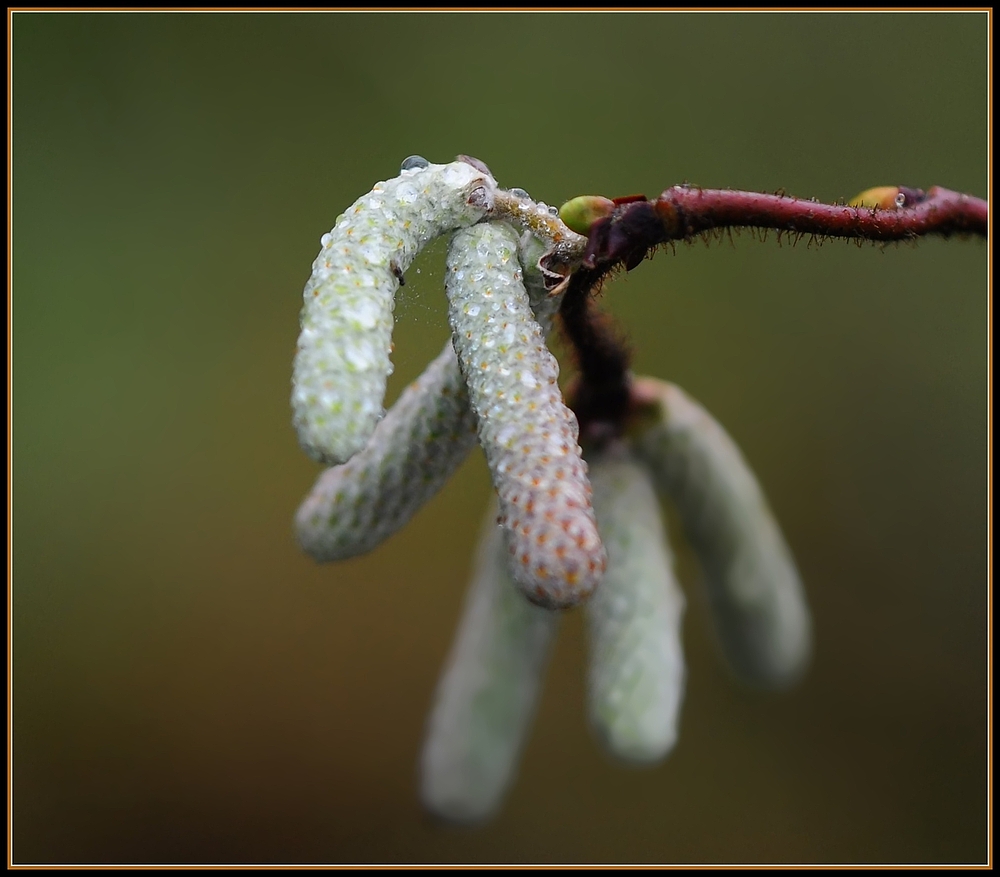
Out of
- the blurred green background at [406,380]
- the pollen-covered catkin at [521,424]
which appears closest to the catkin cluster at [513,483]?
the pollen-covered catkin at [521,424]

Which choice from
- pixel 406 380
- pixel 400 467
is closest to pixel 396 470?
pixel 400 467

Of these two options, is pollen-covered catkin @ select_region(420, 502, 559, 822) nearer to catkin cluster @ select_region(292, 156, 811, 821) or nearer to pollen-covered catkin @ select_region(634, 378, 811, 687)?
catkin cluster @ select_region(292, 156, 811, 821)

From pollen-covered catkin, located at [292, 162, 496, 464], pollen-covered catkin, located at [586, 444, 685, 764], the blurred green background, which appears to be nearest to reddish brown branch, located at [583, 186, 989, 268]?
pollen-covered catkin, located at [292, 162, 496, 464]

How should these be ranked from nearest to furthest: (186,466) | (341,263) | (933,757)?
(341,263), (933,757), (186,466)

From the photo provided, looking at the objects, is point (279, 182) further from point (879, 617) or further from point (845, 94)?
point (879, 617)

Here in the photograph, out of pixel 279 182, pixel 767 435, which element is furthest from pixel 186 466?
pixel 767 435

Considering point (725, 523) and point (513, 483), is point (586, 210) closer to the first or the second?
point (513, 483)
